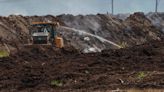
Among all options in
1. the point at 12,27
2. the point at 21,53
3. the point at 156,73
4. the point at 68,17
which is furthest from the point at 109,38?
the point at 156,73

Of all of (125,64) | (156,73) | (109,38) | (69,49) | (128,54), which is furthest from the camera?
(109,38)

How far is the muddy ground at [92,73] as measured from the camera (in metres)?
22.0

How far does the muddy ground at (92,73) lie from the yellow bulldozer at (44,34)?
1147cm

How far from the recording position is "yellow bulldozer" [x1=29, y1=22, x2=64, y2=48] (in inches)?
1864

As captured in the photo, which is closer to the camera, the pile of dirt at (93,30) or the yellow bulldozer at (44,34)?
the yellow bulldozer at (44,34)

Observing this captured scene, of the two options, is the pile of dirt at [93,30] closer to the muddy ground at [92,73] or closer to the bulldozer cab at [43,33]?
the bulldozer cab at [43,33]

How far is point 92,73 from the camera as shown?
87.7ft

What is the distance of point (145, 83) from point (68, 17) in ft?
172

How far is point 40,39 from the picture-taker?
157 feet

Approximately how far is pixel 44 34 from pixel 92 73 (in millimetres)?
20763

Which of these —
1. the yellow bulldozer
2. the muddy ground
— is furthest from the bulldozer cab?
the muddy ground

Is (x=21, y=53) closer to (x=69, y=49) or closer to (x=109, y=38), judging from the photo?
(x=69, y=49)

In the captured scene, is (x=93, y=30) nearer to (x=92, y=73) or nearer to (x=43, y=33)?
(x=43, y=33)

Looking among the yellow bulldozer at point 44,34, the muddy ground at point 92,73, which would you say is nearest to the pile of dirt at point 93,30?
the yellow bulldozer at point 44,34
